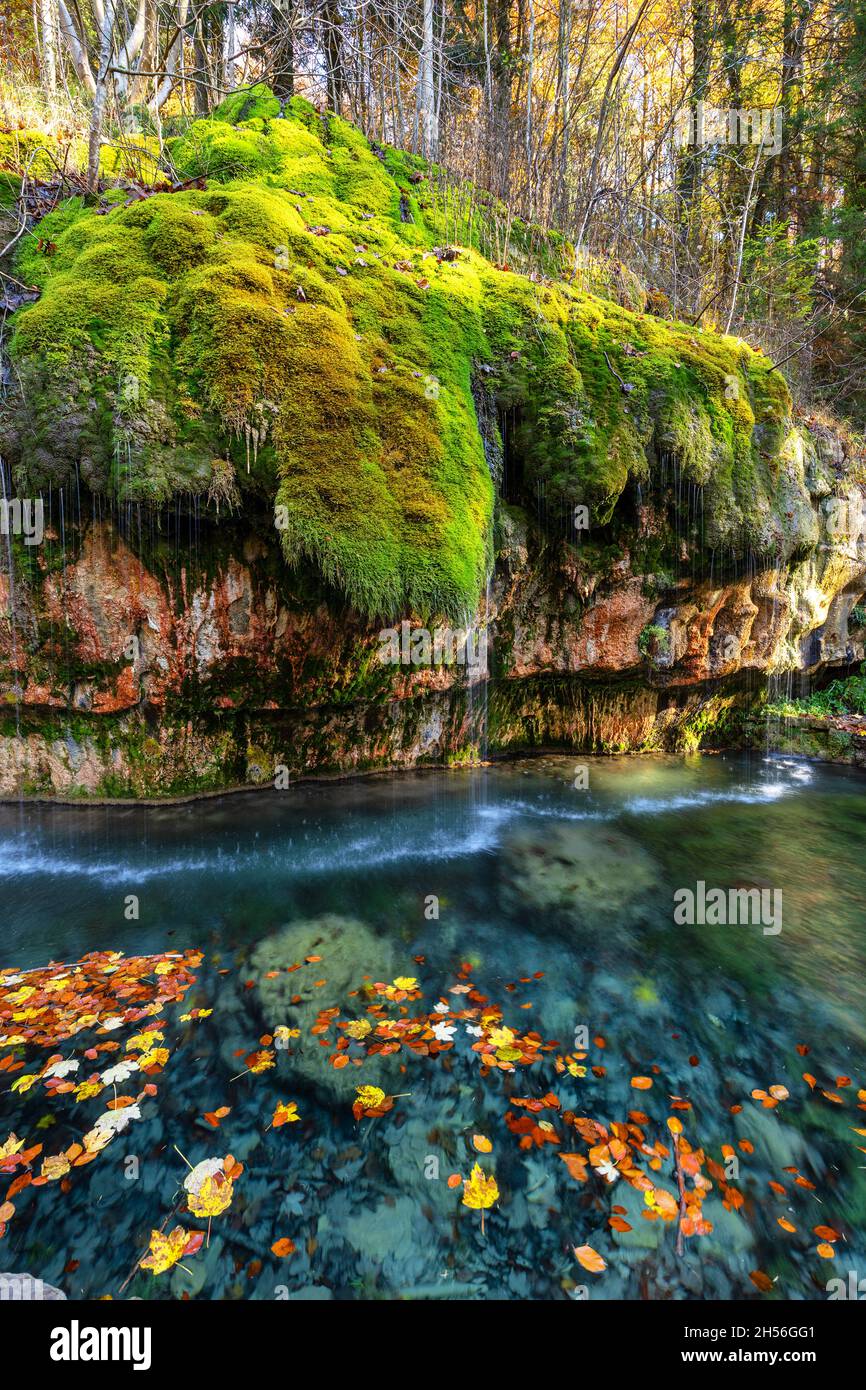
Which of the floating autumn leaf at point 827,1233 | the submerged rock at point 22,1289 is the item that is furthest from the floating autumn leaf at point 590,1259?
the submerged rock at point 22,1289

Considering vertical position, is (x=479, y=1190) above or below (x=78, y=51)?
below

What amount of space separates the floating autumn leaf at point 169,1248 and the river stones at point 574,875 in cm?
322

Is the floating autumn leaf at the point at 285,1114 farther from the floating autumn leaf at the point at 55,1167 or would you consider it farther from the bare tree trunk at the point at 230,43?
the bare tree trunk at the point at 230,43

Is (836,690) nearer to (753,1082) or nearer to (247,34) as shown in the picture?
(753,1082)

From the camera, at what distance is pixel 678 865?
6.16m

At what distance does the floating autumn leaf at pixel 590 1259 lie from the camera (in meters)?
2.41

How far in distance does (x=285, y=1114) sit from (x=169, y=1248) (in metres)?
0.74

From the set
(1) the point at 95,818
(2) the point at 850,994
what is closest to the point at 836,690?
(2) the point at 850,994

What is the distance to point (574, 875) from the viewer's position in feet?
19.2

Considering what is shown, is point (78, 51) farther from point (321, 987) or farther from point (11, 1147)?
point (11, 1147)

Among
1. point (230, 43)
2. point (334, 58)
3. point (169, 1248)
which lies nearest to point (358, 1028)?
point (169, 1248)

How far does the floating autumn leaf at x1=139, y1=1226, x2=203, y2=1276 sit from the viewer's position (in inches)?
93.0

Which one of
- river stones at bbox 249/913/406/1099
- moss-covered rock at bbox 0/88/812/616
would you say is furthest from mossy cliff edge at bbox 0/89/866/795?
river stones at bbox 249/913/406/1099

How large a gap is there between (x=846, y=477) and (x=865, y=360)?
6163mm
